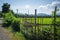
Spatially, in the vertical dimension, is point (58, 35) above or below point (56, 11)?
below

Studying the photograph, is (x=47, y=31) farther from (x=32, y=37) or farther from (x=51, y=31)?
(x=32, y=37)

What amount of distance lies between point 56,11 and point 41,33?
8.54 ft

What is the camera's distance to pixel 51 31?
9.28m

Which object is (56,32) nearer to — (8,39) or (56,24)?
(56,24)

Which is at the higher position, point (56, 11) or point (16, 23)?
point (56, 11)

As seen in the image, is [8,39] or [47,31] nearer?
[47,31]

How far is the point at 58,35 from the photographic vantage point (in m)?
8.80

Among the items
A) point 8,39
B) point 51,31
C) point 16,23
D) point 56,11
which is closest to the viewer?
point 56,11

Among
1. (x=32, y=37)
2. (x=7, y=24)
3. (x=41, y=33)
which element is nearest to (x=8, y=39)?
(x=32, y=37)

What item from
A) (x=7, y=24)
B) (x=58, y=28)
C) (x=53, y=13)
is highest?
(x=53, y=13)

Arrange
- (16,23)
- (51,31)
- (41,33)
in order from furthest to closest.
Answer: (16,23)
(41,33)
(51,31)

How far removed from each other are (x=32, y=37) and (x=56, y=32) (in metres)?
3.30

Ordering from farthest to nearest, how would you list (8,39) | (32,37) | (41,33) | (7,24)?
(7,24), (8,39), (32,37), (41,33)

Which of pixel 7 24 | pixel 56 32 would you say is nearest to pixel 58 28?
pixel 56 32
